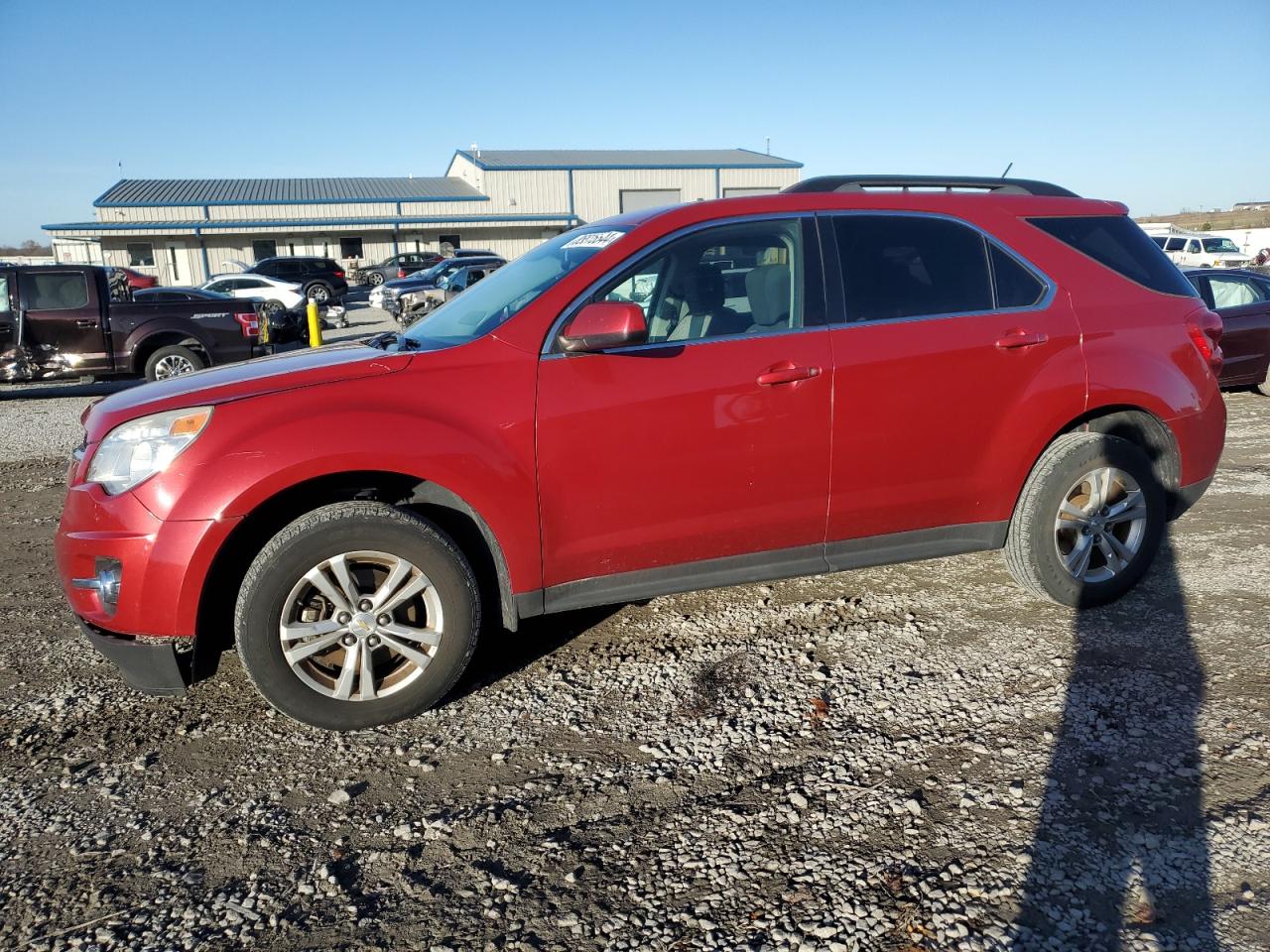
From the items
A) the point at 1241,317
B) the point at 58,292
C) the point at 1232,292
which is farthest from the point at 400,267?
the point at 1241,317

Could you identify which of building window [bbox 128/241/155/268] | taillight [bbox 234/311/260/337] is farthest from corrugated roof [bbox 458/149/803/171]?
taillight [bbox 234/311/260/337]

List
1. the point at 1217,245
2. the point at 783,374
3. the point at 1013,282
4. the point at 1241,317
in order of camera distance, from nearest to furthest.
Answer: the point at 783,374 < the point at 1013,282 < the point at 1241,317 < the point at 1217,245

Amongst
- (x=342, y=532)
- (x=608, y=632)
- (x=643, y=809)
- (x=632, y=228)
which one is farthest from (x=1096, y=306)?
(x=342, y=532)

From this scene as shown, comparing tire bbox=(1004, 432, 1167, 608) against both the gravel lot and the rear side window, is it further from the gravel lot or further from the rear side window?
the rear side window

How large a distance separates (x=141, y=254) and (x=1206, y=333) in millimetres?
47674

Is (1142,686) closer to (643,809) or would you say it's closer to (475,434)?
(643,809)

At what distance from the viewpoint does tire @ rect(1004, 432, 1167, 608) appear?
13.1 ft

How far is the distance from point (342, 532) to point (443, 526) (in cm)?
44

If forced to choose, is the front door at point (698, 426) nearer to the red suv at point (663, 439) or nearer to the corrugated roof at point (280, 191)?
the red suv at point (663, 439)

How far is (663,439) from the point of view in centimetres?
339

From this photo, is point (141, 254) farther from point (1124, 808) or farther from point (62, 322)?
point (1124, 808)

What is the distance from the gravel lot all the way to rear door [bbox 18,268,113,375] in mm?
8347

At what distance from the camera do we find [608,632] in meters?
4.11

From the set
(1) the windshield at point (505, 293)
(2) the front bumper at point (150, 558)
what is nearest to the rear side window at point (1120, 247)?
(1) the windshield at point (505, 293)
